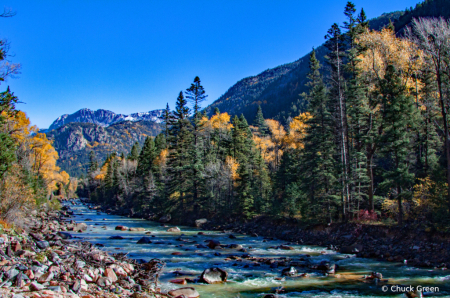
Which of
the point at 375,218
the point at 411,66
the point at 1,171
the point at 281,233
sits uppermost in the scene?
the point at 411,66

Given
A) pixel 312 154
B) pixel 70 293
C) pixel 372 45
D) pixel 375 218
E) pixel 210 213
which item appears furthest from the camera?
pixel 210 213

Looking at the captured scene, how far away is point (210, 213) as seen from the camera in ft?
141

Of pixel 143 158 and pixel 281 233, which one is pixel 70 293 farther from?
pixel 143 158

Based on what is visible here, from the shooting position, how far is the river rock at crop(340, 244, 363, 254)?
66.2 feet

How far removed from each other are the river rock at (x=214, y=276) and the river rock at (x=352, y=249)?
11203 millimetres

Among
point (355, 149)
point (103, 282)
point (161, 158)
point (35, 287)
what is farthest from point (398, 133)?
point (161, 158)

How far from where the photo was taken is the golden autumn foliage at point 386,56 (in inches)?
1083

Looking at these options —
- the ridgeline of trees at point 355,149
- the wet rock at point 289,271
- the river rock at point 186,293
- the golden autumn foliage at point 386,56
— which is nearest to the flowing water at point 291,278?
the wet rock at point 289,271

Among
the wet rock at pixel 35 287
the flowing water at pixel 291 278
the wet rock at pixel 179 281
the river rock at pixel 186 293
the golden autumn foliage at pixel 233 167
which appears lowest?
the flowing water at pixel 291 278

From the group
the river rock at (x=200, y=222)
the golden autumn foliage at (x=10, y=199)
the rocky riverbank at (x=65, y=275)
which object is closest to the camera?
the rocky riverbank at (x=65, y=275)

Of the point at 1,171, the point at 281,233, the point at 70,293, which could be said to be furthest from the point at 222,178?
the point at 70,293

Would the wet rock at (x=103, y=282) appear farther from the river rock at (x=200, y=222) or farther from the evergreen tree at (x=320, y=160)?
the river rock at (x=200, y=222)

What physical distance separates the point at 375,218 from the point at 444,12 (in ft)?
338

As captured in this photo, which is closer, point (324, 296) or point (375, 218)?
point (324, 296)
